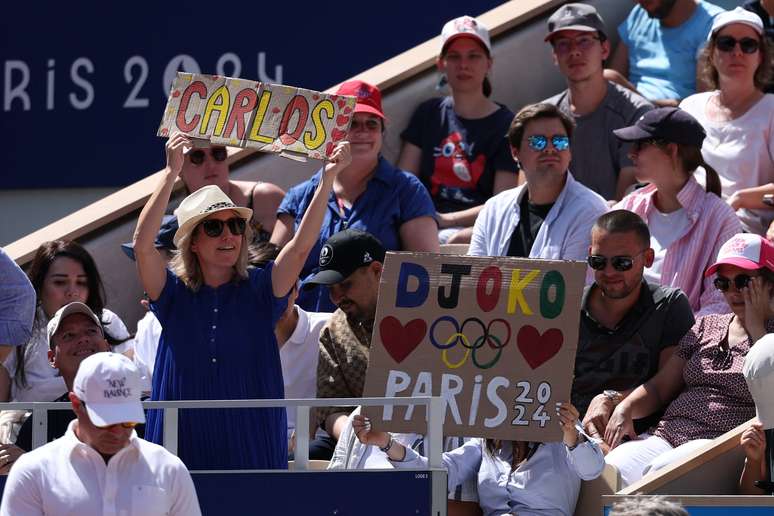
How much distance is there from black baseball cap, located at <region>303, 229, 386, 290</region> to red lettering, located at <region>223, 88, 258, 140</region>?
67 centimetres

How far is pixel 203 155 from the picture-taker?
9.49 m

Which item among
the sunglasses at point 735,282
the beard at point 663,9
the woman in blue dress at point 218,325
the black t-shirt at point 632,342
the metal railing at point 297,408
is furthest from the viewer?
the beard at point 663,9

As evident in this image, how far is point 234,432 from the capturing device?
6.81 m

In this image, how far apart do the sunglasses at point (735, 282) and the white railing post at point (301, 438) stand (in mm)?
2139

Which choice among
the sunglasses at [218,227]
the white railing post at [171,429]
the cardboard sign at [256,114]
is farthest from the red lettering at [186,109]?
the white railing post at [171,429]

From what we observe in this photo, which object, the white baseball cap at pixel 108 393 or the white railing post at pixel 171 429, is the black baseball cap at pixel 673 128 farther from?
the white baseball cap at pixel 108 393

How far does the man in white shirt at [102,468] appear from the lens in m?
5.55

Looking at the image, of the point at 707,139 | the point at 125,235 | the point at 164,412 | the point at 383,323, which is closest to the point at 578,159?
the point at 707,139

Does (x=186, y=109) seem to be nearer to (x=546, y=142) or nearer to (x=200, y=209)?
(x=200, y=209)

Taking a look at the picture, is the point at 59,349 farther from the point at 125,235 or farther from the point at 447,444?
the point at 125,235

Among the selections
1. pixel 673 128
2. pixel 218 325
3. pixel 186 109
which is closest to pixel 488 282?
pixel 218 325

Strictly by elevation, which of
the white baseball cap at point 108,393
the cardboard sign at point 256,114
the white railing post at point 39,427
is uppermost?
the cardboard sign at point 256,114

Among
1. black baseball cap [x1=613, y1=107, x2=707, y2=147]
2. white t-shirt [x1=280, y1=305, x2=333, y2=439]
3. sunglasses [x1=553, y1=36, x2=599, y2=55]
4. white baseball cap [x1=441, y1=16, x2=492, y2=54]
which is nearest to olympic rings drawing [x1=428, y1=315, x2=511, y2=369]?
white t-shirt [x1=280, y1=305, x2=333, y2=439]

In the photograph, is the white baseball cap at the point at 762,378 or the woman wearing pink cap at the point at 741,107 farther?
the woman wearing pink cap at the point at 741,107
